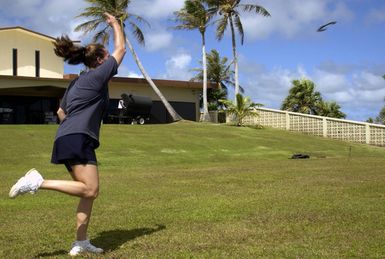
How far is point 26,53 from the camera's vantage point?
Result: 35.4m

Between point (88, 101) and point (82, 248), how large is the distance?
131 centimetres

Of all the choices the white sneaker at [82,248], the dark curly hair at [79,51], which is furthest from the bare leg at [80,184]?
the dark curly hair at [79,51]

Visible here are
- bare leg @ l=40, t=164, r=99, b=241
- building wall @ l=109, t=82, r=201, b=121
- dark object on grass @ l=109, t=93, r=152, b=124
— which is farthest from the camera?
building wall @ l=109, t=82, r=201, b=121

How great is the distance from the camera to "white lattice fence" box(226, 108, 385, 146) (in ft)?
106

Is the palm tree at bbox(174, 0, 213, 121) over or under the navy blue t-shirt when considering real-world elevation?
over

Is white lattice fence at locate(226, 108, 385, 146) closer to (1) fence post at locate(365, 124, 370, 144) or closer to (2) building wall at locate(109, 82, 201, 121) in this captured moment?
(1) fence post at locate(365, 124, 370, 144)

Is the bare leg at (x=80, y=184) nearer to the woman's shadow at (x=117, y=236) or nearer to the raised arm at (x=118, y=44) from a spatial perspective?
the woman's shadow at (x=117, y=236)

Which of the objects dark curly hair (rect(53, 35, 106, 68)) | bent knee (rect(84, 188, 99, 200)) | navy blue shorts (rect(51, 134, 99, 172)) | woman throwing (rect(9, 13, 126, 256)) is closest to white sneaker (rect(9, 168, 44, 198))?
woman throwing (rect(9, 13, 126, 256))

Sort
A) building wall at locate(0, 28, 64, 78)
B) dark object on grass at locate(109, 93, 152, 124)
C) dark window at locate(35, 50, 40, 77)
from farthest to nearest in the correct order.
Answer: dark window at locate(35, 50, 40, 77) → dark object on grass at locate(109, 93, 152, 124) → building wall at locate(0, 28, 64, 78)

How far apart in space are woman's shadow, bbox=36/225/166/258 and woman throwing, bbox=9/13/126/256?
0.83 ft

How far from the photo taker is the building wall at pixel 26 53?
113 ft

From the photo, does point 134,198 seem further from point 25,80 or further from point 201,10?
point 201,10

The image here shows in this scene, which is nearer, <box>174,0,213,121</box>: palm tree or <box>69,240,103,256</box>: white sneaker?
<box>69,240,103,256</box>: white sneaker

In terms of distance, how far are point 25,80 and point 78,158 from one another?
29945 millimetres
